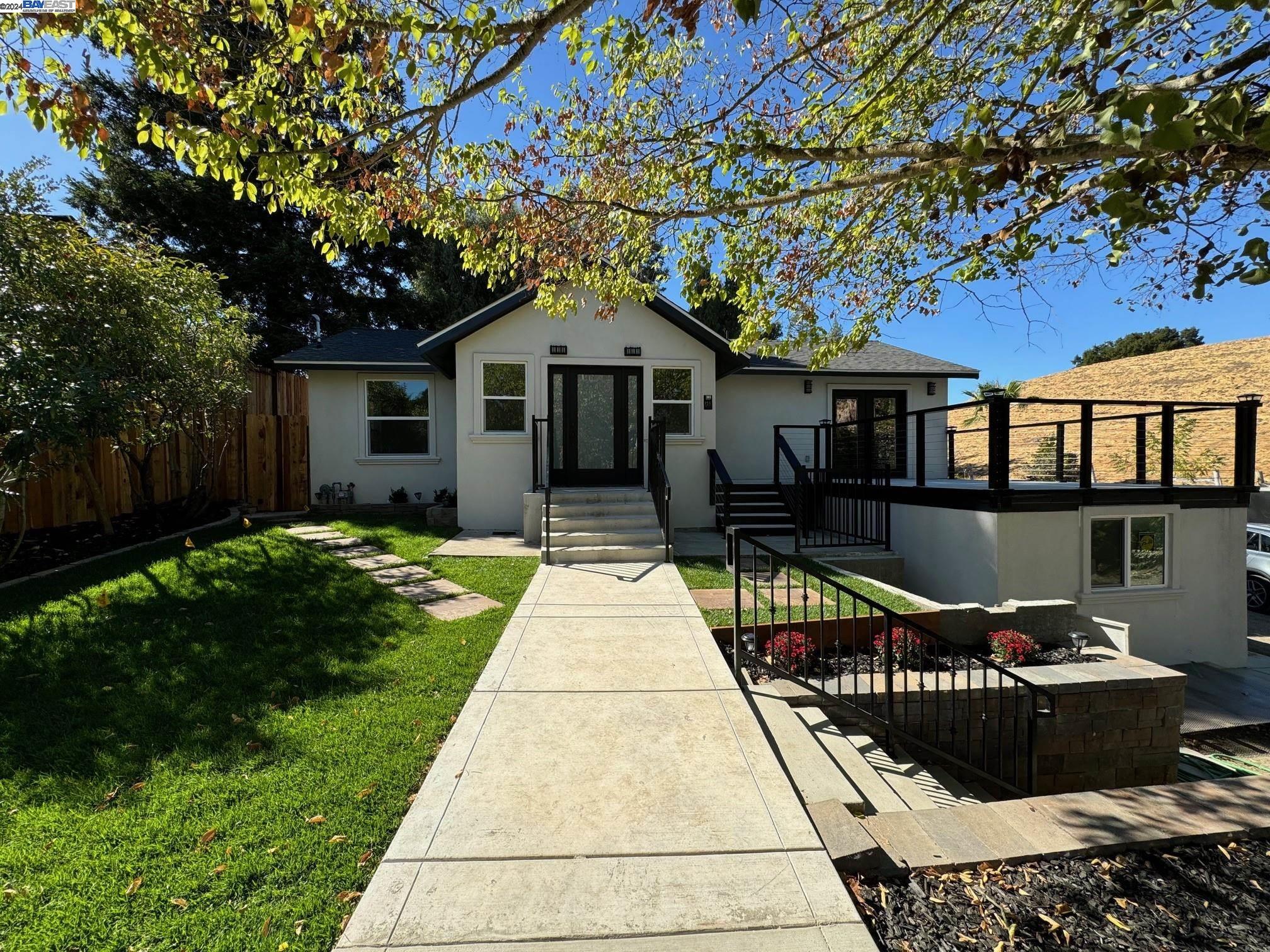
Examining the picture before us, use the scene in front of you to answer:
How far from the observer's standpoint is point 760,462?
12.0 meters

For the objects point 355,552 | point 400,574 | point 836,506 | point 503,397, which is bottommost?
point 400,574

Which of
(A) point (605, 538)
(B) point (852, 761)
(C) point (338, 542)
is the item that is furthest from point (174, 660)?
(B) point (852, 761)

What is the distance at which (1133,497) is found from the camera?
719cm

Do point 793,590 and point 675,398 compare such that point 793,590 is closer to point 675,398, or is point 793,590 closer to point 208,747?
point 675,398

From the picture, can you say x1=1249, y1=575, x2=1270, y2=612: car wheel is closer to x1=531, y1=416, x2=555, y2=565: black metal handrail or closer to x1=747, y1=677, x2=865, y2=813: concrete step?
x1=747, y1=677, x2=865, y2=813: concrete step

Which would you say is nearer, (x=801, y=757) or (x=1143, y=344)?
(x=801, y=757)

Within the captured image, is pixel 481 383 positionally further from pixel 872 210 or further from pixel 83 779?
pixel 83 779

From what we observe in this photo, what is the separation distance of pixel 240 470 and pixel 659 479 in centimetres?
880

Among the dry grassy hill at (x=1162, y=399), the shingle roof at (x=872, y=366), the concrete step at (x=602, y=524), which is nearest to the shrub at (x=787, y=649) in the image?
the concrete step at (x=602, y=524)

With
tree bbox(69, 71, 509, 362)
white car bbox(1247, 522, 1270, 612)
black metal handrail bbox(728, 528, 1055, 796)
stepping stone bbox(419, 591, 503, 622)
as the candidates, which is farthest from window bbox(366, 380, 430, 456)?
white car bbox(1247, 522, 1270, 612)

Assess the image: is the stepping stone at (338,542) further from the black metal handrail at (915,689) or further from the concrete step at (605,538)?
the black metal handrail at (915,689)

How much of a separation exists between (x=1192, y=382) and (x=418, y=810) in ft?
98.5

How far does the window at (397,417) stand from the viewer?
11641 mm

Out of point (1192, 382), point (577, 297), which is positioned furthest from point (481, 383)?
point (1192, 382)
